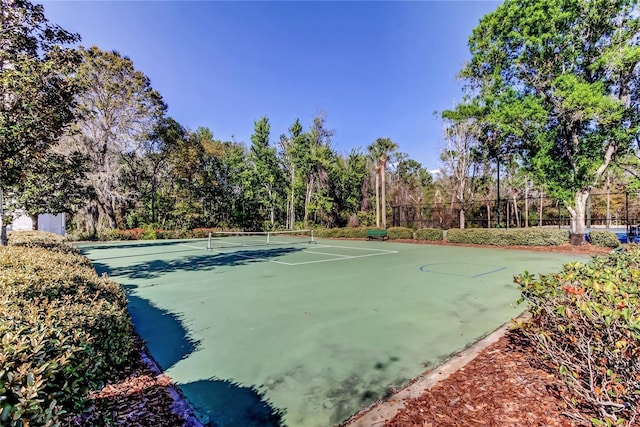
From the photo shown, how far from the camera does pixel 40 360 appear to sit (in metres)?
1.43

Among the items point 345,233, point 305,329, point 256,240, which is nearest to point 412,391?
point 305,329

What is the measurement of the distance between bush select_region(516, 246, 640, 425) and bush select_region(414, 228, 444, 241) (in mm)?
13906

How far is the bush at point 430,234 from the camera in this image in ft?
53.7

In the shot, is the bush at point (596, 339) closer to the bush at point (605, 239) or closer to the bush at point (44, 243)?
the bush at point (44, 243)

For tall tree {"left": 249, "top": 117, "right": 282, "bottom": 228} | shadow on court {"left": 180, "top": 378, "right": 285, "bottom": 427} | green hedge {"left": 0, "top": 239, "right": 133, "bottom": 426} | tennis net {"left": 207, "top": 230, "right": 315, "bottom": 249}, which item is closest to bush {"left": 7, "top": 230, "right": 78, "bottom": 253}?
green hedge {"left": 0, "top": 239, "right": 133, "bottom": 426}

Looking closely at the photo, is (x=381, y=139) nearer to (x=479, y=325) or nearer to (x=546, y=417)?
(x=479, y=325)

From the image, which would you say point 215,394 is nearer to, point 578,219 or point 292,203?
point 578,219

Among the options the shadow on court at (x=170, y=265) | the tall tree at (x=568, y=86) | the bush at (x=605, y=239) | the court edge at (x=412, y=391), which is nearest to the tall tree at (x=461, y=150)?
the tall tree at (x=568, y=86)

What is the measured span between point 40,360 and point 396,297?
510 centimetres

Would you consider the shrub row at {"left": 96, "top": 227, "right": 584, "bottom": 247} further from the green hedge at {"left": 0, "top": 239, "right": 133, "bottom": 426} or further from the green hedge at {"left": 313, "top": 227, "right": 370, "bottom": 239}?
the green hedge at {"left": 0, "top": 239, "right": 133, "bottom": 426}

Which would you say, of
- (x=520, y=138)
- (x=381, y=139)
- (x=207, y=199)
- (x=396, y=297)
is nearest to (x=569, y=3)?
(x=520, y=138)

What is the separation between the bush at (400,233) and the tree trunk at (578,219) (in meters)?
7.12

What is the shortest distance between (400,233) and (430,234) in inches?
71.1

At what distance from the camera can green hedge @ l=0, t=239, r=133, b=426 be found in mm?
1206
